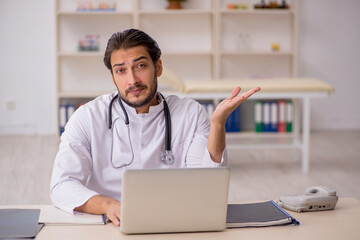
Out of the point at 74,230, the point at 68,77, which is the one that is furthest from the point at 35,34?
the point at 74,230

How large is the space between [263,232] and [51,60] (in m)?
4.83

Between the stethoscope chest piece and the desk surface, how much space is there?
1.65 feet

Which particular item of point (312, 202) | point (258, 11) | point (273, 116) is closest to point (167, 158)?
point (312, 202)

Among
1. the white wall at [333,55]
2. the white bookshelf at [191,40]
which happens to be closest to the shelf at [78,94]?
the white bookshelf at [191,40]

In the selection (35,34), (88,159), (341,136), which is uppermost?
(35,34)

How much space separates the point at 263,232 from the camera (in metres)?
1.56

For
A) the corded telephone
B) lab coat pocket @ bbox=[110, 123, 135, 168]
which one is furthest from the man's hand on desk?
the corded telephone

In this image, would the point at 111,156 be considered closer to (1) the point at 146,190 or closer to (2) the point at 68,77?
(1) the point at 146,190

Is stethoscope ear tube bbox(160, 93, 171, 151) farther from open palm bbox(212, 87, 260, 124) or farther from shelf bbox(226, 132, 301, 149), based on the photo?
shelf bbox(226, 132, 301, 149)

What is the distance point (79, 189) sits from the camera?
5.90ft

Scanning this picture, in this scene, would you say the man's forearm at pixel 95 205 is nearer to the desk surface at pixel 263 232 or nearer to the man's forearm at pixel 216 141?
the desk surface at pixel 263 232

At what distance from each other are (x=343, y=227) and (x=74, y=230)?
72 centimetres

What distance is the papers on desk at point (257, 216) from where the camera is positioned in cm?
161

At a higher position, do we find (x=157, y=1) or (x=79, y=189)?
(x=157, y=1)
